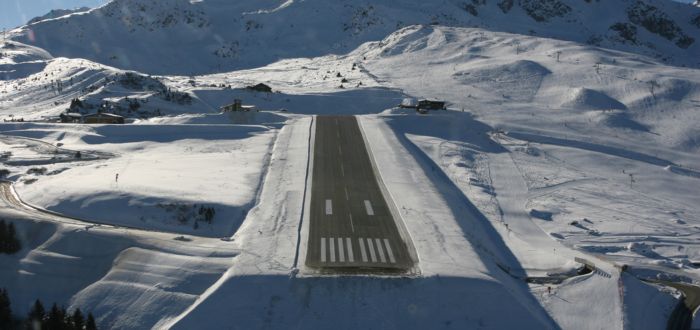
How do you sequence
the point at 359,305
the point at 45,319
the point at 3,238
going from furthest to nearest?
the point at 3,238 → the point at 45,319 → the point at 359,305

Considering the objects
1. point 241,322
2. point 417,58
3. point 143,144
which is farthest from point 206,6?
point 241,322

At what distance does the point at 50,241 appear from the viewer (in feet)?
97.5

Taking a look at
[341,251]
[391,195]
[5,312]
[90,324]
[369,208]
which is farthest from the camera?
[391,195]

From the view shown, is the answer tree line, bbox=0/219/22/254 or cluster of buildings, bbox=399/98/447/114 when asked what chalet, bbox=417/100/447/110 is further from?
tree line, bbox=0/219/22/254

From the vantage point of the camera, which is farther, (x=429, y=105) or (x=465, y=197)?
(x=429, y=105)

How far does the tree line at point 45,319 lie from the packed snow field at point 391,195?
3.00 ft

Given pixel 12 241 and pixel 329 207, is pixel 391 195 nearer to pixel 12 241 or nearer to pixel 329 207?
pixel 329 207

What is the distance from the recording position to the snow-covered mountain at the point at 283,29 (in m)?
157

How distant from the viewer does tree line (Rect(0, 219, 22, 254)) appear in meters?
29.5

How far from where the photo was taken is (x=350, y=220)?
107ft

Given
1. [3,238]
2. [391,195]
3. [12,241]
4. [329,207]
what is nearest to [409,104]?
[391,195]

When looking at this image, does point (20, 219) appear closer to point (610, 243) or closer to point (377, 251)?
point (377, 251)

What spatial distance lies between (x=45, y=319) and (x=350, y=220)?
16127mm

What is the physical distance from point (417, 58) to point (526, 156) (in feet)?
202
